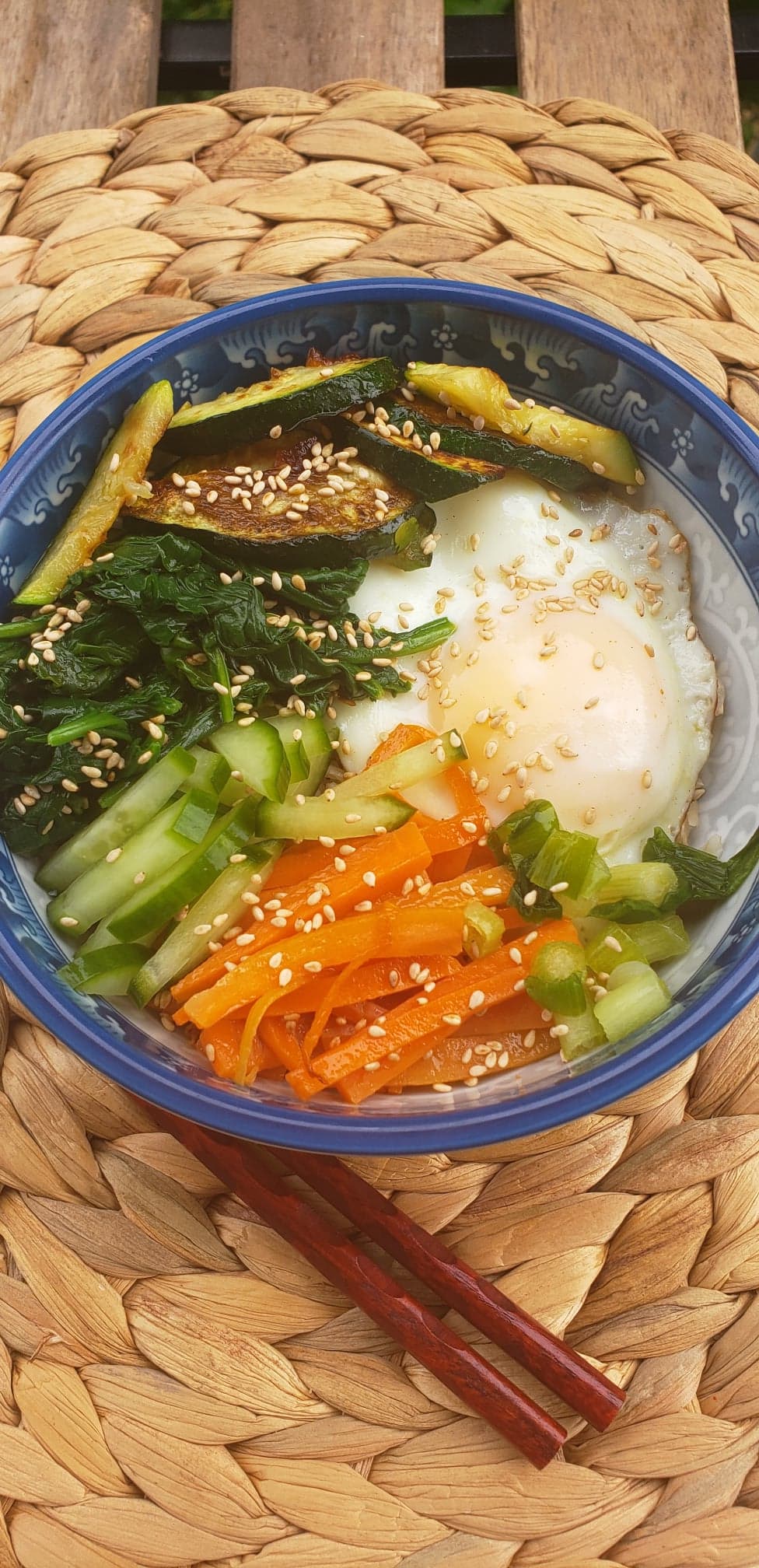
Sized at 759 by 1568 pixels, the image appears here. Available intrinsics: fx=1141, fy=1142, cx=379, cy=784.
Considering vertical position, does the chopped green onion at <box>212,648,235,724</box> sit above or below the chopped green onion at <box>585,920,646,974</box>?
above

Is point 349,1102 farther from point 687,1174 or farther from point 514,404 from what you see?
point 514,404

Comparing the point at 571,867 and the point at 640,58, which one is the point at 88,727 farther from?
the point at 640,58

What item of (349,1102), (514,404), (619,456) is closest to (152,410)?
(514,404)

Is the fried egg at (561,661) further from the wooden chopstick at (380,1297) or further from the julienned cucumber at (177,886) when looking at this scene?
the wooden chopstick at (380,1297)

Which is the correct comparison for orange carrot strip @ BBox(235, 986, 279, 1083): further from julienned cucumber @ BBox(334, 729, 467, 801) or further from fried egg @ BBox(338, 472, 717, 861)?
fried egg @ BBox(338, 472, 717, 861)

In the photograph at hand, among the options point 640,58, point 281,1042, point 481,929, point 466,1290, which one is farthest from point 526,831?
point 640,58

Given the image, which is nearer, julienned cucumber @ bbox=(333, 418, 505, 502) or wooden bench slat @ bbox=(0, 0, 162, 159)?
julienned cucumber @ bbox=(333, 418, 505, 502)

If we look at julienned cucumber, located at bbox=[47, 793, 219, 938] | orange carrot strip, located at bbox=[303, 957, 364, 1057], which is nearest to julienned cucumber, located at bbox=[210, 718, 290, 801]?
julienned cucumber, located at bbox=[47, 793, 219, 938]

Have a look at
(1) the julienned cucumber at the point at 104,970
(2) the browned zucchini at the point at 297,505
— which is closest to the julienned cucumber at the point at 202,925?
(1) the julienned cucumber at the point at 104,970
